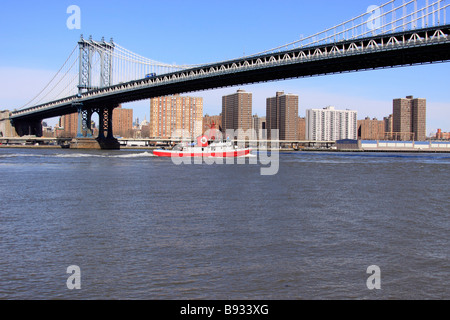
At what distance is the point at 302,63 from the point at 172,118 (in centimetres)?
13431

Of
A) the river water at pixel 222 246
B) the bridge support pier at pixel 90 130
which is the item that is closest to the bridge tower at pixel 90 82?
the bridge support pier at pixel 90 130

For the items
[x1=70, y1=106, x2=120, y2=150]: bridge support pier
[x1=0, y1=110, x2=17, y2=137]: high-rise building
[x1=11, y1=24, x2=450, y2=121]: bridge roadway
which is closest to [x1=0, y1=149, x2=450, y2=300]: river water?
[x1=11, y1=24, x2=450, y2=121]: bridge roadway

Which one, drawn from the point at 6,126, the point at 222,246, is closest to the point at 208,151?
the point at 222,246

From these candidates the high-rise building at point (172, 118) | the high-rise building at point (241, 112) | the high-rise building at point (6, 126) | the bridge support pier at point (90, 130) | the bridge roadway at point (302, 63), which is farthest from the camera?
the high-rise building at point (241, 112)

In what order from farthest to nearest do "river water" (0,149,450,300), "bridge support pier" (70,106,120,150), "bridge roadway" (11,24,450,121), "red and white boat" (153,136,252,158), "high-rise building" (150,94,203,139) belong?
1. "high-rise building" (150,94,203,139)
2. "bridge support pier" (70,106,120,150)
3. "red and white boat" (153,136,252,158)
4. "bridge roadway" (11,24,450,121)
5. "river water" (0,149,450,300)

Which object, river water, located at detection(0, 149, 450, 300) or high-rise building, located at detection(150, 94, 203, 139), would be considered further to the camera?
high-rise building, located at detection(150, 94, 203, 139)

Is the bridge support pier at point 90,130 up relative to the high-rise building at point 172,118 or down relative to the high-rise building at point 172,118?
down

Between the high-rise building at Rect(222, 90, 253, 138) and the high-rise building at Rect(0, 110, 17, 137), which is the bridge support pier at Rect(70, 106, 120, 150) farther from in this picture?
the high-rise building at Rect(222, 90, 253, 138)

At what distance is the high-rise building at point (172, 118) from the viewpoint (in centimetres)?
18071

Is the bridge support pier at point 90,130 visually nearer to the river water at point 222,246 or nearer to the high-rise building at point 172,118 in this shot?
the river water at point 222,246

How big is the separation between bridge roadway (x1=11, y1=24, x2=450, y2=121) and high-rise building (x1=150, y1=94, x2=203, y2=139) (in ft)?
322

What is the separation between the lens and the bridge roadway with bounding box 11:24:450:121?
4291cm

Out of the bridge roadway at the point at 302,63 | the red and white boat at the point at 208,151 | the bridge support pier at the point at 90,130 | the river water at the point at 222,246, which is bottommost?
the river water at the point at 222,246

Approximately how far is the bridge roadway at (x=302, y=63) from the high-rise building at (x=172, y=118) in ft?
322
